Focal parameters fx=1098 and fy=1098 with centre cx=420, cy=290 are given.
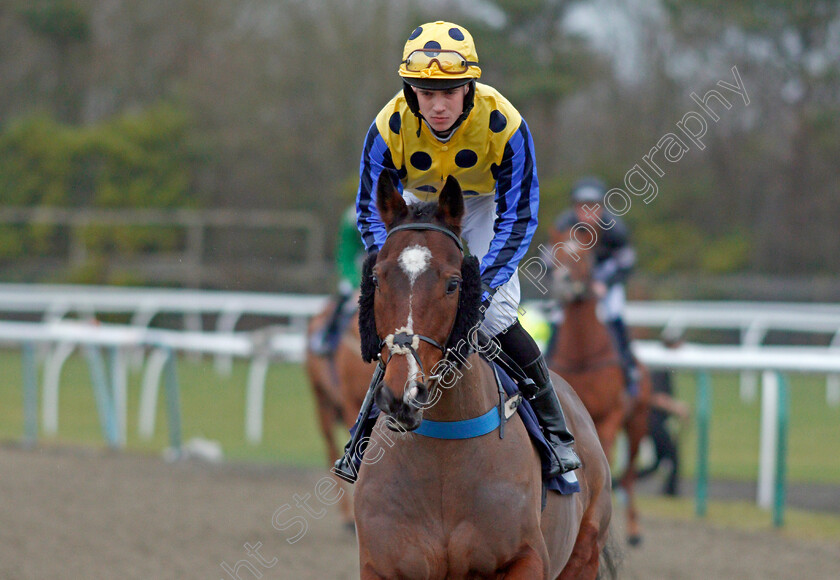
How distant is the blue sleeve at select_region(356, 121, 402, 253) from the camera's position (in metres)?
3.36

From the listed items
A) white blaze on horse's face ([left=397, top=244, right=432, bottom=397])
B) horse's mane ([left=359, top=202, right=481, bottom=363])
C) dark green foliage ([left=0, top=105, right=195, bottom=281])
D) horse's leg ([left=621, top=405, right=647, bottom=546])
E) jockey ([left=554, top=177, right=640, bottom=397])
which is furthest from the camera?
dark green foliage ([left=0, top=105, right=195, bottom=281])

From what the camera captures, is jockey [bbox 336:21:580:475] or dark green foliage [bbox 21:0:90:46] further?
dark green foliage [bbox 21:0:90:46]

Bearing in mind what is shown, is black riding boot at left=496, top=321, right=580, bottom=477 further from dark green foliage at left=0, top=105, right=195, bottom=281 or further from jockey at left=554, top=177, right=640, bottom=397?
dark green foliage at left=0, top=105, right=195, bottom=281

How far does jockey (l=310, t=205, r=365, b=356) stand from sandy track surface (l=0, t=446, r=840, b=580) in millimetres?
1195

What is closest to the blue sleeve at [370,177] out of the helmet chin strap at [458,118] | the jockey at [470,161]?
the jockey at [470,161]

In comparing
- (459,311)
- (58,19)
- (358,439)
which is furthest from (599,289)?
(58,19)

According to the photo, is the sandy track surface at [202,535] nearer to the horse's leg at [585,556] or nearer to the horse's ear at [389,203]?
the horse's leg at [585,556]

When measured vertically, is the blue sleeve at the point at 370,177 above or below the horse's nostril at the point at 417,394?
above

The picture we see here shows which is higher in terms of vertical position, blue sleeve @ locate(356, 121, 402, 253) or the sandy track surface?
blue sleeve @ locate(356, 121, 402, 253)

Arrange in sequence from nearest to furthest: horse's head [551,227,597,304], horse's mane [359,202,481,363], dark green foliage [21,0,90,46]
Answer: horse's mane [359,202,481,363]
horse's head [551,227,597,304]
dark green foliage [21,0,90,46]

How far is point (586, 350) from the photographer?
284 inches

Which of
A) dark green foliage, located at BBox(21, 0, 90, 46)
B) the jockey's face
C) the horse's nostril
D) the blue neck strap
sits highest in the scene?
dark green foliage, located at BBox(21, 0, 90, 46)

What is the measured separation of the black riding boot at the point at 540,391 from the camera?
355cm

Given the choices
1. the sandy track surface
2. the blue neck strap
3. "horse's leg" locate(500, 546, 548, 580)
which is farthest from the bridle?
the sandy track surface
